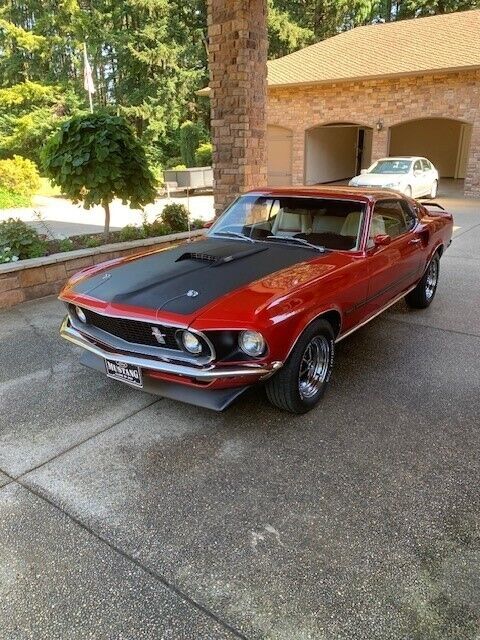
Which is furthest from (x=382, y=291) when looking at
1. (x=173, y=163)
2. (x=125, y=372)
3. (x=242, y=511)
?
(x=173, y=163)

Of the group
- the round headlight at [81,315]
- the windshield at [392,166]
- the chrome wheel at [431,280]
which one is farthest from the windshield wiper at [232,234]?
the windshield at [392,166]

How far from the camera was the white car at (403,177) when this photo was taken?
1473 cm

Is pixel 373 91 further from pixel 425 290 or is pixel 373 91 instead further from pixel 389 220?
pixel 389 220

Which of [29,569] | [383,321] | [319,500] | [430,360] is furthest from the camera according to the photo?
[383,321]

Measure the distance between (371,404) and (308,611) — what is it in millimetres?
1833

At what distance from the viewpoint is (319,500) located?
8.57 feet

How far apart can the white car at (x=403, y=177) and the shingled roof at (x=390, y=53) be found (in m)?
2.95

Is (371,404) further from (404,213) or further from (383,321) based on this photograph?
(404,213)

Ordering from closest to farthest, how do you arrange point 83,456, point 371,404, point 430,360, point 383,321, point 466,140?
point 83,456 < point 371,404 < point 430,360 < point 383,321 < point 466,140

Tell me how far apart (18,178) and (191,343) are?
1646 centimetres

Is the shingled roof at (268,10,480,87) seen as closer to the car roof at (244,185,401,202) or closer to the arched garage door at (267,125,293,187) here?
the arched garage door at (267,125,293,187)

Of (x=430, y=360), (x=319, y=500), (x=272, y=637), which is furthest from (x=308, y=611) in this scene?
(x=430, y=360)

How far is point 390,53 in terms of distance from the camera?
58.9 feet

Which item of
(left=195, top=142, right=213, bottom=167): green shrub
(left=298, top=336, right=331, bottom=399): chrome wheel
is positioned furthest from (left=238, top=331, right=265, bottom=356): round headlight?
(left=195, top=142, right=213, bottom=167): green shrub
